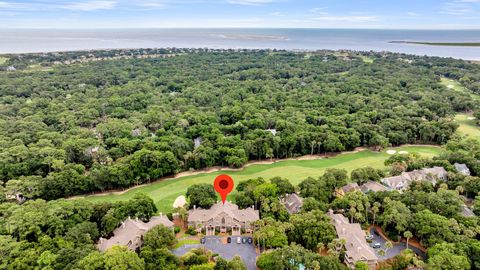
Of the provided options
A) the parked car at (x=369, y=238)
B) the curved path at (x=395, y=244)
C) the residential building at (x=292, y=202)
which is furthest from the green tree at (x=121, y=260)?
the curved path at (x=395, y=244)

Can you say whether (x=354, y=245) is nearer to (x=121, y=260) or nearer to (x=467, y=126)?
(x=121, y=260)

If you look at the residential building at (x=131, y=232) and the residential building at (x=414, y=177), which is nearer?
the residential building at (x=131, y=232)

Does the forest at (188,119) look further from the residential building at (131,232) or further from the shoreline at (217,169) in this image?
the residential building at (131,232)

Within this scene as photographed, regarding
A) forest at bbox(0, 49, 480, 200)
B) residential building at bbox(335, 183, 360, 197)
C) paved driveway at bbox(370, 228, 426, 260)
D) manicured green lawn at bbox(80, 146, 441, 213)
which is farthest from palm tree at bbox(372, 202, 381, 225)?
forest at bbox(0, 49, 480, 200)

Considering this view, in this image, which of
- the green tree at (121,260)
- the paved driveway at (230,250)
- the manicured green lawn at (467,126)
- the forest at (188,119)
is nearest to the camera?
the green tree at (121,260)

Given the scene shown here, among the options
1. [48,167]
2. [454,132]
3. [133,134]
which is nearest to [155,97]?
[133,134]

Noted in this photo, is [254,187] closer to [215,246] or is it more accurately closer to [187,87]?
[215,246]
